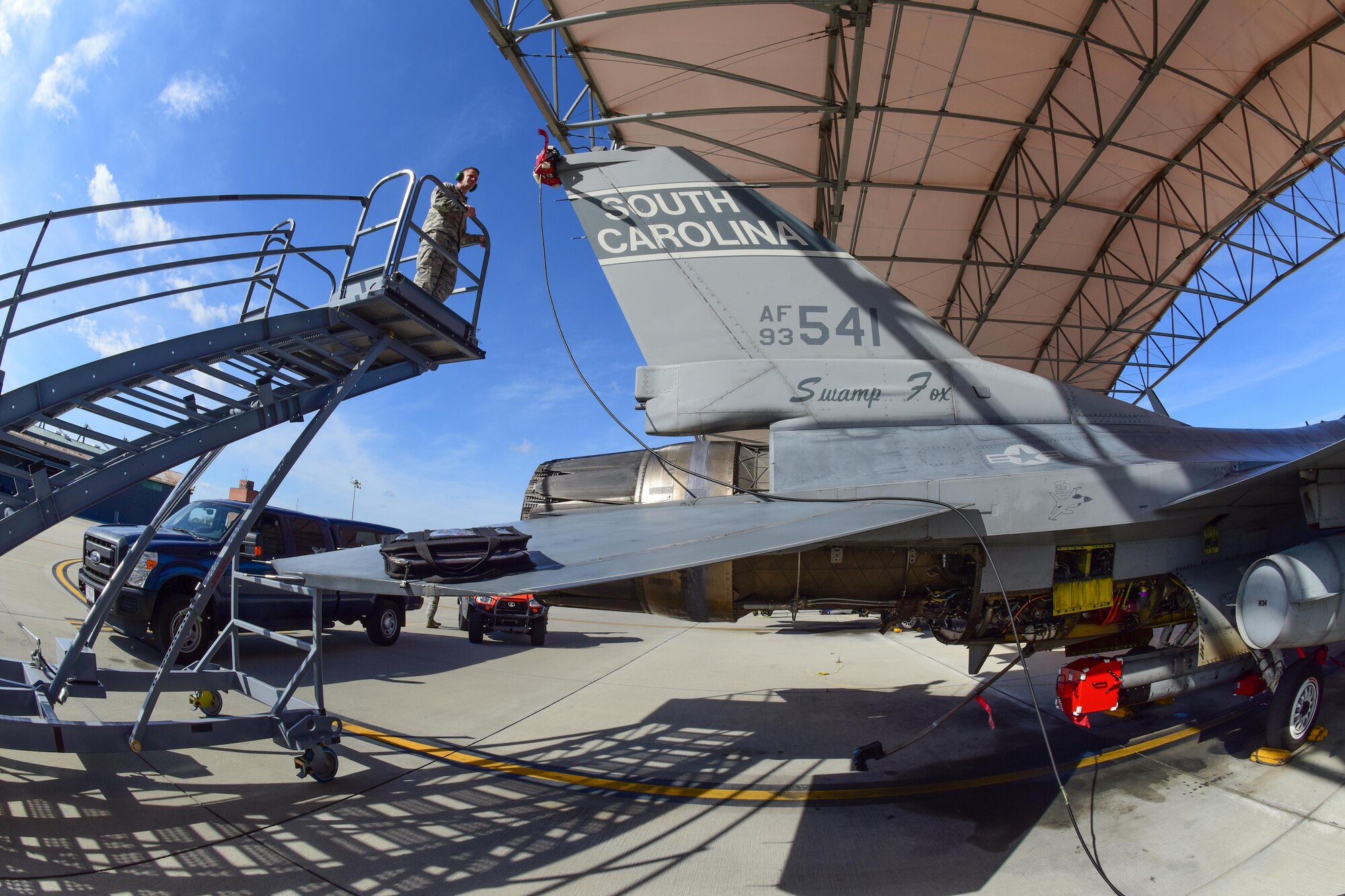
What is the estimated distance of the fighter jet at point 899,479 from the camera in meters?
4.34

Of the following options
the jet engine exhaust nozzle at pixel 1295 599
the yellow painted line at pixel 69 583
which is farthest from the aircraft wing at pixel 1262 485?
the yellow painted line at pixel 69 583

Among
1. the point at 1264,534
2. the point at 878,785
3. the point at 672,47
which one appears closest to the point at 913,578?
the point at 878,785

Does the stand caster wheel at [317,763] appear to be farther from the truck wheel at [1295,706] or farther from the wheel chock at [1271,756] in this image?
the truck wheel at [1295,706]

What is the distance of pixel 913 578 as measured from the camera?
4.68 metres

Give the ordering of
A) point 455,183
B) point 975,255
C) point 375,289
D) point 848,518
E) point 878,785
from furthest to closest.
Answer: point 975,255
point 455,183
point 878,785
point 375,289
point 848,518

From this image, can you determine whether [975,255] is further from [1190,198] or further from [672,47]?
[672,47]

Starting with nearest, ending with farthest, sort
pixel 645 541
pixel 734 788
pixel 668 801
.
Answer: pixel 645 541, pixel 668 801, pixel 734 788

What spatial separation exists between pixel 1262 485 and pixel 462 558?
6.16m

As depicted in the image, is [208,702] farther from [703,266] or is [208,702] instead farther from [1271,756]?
[1271,756]

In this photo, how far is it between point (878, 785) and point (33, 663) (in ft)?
21.5

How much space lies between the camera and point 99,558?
22.7 feet

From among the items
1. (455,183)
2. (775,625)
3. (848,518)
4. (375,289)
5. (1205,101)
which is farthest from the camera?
(775,625)

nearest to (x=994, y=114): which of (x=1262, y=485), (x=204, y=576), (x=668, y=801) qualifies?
(x=1262, y=485)

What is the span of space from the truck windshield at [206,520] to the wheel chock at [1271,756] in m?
10.8
